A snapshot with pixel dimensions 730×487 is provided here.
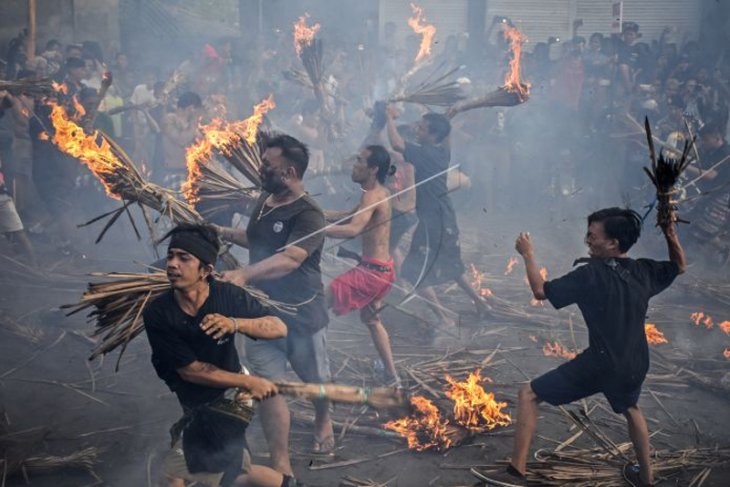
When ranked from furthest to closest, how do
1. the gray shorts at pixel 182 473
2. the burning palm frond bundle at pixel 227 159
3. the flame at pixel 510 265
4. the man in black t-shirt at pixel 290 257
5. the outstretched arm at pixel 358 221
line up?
the flame at pixel 510 265 < the outstretched arm at pixel 358 221 < the burning palm frond bundle at pixel 227 159 < the man in black t-shirt at pixel 290 257 < the gray shorts at pixel 182 473

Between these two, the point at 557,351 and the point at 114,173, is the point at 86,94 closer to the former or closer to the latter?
the point at 114,173

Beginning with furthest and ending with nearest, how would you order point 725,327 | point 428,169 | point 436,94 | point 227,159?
1. point 436,94
2. point 428,169
3. point 725,327
4. point 227,159

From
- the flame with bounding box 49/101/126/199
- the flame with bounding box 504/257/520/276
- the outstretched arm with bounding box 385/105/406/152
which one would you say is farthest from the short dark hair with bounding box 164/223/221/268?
the flame with bounding box 504/257/520/276

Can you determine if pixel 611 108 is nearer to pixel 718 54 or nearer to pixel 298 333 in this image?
pixel 718 54

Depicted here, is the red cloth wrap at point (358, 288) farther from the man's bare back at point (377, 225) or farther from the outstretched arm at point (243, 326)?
the outstretched arm at point (243, 326)

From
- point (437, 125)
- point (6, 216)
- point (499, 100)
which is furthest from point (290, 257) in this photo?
point (6, 216)

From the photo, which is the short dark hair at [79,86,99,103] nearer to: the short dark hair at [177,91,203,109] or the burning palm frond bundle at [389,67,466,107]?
the short dark hair at [177,91,203,109]

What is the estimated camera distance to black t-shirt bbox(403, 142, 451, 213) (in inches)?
353

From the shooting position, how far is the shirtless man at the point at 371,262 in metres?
6.82

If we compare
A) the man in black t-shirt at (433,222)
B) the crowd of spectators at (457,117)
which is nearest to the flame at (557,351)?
the man in black t-shirt at (433,222)

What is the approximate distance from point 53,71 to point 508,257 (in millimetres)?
9048

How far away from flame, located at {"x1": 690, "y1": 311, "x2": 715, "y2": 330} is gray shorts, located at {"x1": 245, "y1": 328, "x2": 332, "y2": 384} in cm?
541

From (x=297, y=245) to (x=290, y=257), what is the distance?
11 cm

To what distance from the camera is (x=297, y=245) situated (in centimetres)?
543
